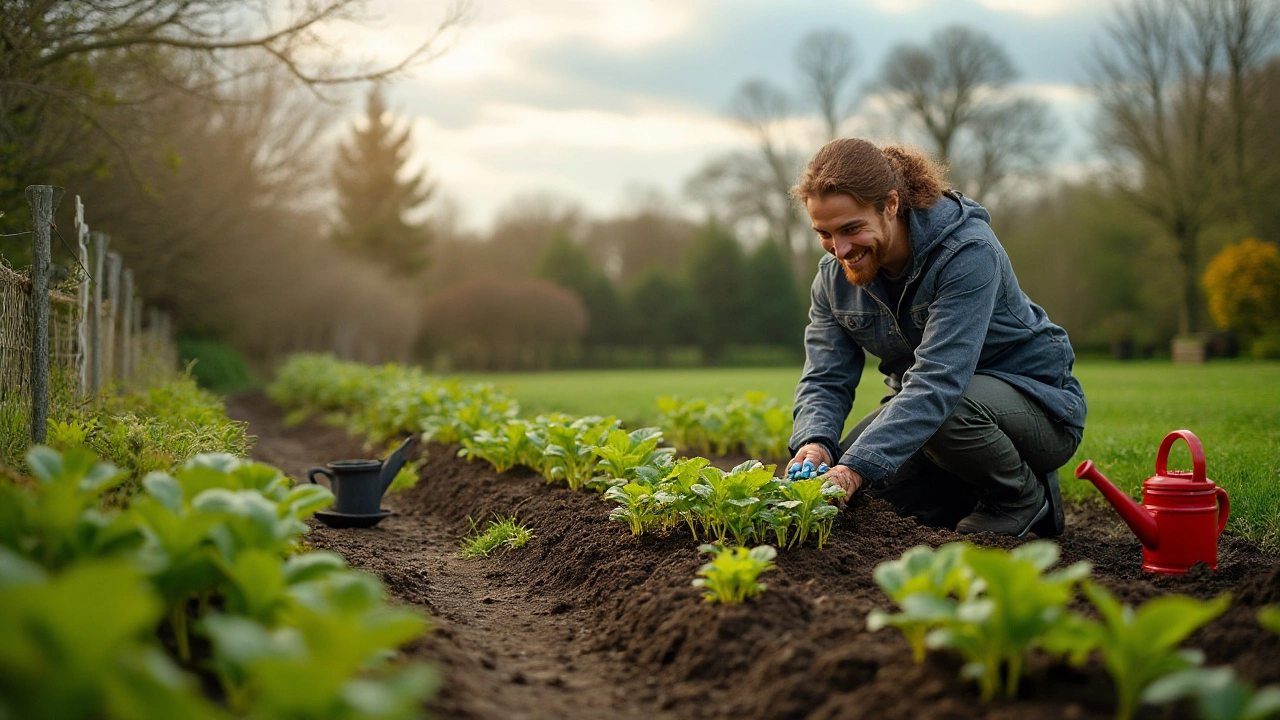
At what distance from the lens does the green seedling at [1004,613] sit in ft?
5.44

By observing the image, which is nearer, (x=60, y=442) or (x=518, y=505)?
(x=60, y=442)

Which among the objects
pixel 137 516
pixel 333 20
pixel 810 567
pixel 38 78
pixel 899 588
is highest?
pixel 333 20

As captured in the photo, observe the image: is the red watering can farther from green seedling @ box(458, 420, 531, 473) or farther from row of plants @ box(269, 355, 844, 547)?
green seedling @ box(458, 420, 531, 473)

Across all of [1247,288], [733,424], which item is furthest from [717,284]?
[733,424]

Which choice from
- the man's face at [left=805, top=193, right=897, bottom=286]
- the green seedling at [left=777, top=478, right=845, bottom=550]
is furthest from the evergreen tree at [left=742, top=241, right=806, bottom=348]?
the green seedling at [left=777, top=478, right=845, bottom=550]

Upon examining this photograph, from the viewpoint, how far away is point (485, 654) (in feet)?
8.60

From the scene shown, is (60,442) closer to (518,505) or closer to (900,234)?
(518,505)

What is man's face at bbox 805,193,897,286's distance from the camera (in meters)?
3.43

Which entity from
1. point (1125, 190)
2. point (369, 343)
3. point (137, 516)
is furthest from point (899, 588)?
point (369, 343)

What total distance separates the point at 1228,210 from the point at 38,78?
82.7 feet

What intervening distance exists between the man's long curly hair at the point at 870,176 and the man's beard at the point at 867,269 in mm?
180

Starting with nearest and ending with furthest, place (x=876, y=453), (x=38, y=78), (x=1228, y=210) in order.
→ (x=876, y=453) → (x=38, y=78) → (x=1228, y=210)

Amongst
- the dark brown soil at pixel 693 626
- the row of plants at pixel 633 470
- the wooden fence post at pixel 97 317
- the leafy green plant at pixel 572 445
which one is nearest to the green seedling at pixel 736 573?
the dark brown soil at pixel 693 626

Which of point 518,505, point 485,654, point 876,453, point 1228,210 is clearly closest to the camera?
point 485,654
